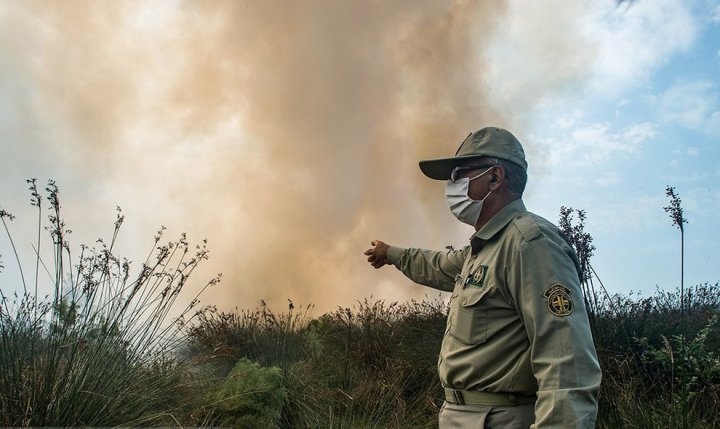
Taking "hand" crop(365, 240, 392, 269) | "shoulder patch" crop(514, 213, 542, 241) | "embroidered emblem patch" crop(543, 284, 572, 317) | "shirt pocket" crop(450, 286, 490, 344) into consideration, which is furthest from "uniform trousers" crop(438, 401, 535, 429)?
"hand" crop(365, 240, 392, 269)

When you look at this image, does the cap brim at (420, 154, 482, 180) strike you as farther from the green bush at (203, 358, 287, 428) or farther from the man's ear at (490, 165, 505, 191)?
the green bush at (203, 358, 287, 428)

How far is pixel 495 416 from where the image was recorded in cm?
238

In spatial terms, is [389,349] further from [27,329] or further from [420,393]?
[27,329]

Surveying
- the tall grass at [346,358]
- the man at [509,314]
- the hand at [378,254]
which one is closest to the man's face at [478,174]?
the man at [509,314]

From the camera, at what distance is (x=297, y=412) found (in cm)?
587

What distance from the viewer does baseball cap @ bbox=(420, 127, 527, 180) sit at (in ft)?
9.15

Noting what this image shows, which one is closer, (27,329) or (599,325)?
(27,329)

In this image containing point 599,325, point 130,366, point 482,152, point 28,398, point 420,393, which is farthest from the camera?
point 420,393

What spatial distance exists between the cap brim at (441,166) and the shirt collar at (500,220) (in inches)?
12.0

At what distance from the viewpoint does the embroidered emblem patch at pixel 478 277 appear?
8.29 ft

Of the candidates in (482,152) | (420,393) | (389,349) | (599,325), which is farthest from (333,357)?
(482,152)

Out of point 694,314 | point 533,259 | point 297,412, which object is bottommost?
point 297,412

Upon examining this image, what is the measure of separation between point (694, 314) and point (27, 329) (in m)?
7.36

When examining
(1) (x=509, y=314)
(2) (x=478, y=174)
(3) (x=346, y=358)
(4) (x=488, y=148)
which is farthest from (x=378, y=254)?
(3) (x=346, y=358)
